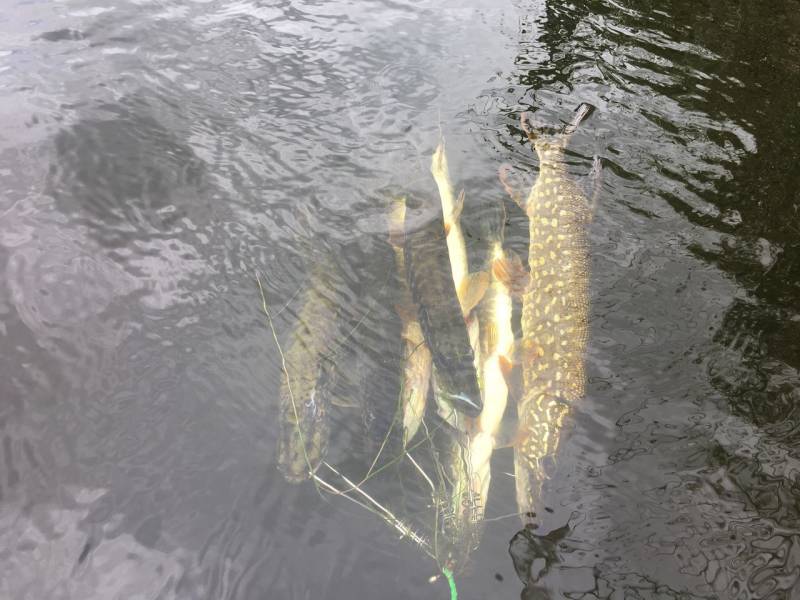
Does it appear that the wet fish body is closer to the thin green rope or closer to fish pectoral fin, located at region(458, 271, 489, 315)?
fish pectoral fin, located at region(458, 271, 489, 315)

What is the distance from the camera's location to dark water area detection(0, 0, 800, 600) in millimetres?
3361

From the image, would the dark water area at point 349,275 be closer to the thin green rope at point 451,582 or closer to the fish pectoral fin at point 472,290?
the thin green rope at point 451,582

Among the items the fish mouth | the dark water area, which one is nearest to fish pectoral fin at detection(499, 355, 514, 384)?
the fish mouth

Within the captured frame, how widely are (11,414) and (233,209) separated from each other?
7.45 feet

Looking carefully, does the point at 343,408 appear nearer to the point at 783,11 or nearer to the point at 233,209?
the point at 233,209

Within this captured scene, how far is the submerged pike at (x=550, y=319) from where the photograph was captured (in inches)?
139

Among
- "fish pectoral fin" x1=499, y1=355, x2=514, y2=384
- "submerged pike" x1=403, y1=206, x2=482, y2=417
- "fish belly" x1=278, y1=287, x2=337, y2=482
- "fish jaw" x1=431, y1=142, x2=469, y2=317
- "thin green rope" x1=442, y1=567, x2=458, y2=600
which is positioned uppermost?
"fish jaw" x1=431, y1=142, x2=469, y2=317

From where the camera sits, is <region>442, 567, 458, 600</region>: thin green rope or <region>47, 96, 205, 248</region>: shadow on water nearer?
<region>442, 567, 458, 600</region>: thin green rope

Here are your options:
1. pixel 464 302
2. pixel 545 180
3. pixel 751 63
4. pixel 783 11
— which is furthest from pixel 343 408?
pixel 783 11

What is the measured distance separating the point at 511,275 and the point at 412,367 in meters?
1.12

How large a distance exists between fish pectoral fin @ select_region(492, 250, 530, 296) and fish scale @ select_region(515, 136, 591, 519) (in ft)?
0.18

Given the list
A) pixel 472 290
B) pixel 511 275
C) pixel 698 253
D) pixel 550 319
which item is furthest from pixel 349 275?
pixel 698 253

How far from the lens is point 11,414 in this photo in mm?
3881

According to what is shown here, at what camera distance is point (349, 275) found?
452cm
